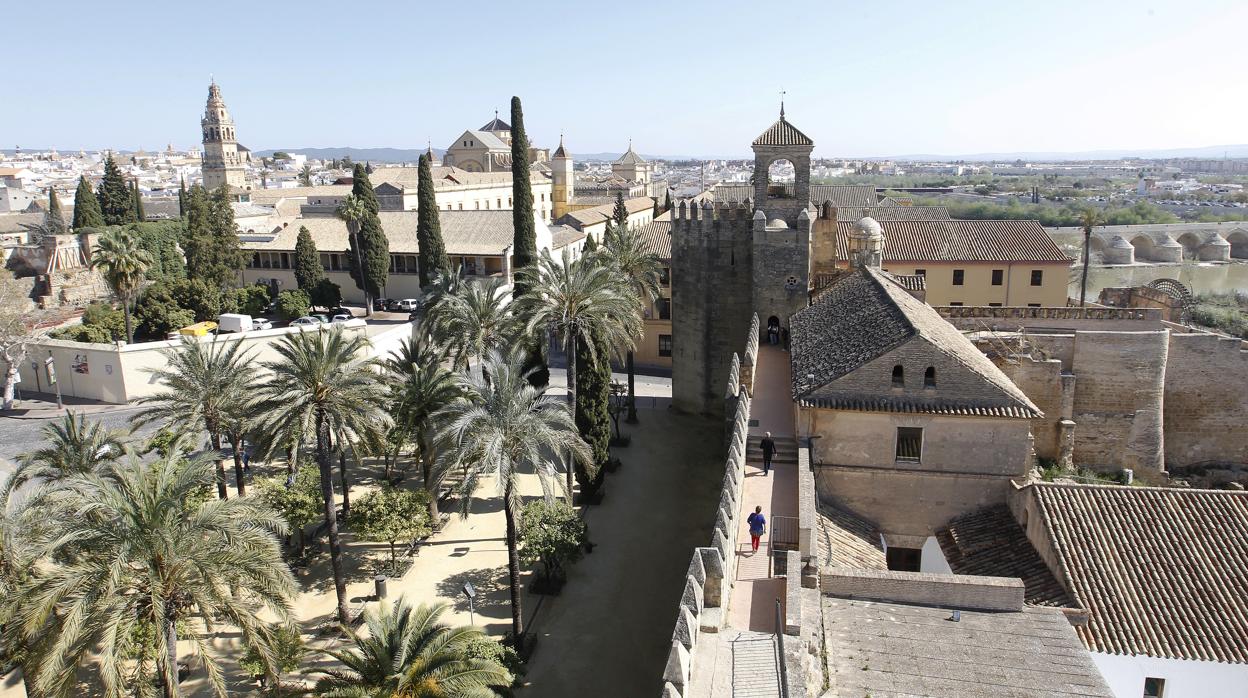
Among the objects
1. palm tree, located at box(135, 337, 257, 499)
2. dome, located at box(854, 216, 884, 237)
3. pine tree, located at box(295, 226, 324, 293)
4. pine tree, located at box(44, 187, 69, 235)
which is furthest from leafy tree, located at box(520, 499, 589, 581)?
pine tree, located at box(44, 187, 69, 235)

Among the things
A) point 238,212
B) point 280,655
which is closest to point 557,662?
point 280,655

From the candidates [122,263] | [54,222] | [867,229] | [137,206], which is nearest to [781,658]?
[867,229]

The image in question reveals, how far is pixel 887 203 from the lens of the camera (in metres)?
56.3

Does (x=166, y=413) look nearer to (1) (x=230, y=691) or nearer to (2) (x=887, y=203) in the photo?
(1) (x=230, y=691)

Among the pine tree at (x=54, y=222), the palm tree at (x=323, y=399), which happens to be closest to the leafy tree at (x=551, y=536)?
the palm tree at (x=323, y=399)

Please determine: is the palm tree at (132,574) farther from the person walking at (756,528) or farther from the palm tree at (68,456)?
the person walking at (756,528)

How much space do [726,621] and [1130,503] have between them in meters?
9.54

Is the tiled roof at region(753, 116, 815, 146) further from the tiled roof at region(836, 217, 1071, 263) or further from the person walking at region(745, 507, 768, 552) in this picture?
the person walking at region(745, 507, 768, 552)

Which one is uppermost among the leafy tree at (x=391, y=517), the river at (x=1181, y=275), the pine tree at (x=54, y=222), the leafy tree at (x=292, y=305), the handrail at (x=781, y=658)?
the pine tree at (x=54, y=222)

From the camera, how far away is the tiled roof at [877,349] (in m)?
17.7

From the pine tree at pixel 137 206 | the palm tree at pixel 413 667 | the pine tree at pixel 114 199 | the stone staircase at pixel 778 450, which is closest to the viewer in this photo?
the palm tree at pixel 413 667

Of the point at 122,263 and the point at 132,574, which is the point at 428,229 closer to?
the point at 122,263

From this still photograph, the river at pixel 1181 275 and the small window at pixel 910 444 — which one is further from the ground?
the small window at pixel 910 444

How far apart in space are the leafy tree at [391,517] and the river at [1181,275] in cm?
7061
